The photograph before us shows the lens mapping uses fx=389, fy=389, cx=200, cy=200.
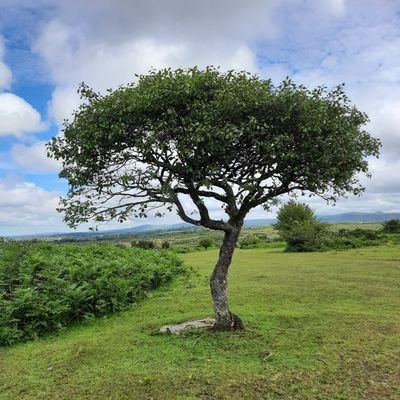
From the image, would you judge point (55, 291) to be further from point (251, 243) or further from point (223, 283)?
point (251, 243)

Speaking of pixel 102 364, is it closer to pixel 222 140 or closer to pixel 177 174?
pixel 177 174

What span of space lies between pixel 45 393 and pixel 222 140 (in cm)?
487

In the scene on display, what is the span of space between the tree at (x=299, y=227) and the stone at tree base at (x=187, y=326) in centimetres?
3061

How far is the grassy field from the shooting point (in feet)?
19.2

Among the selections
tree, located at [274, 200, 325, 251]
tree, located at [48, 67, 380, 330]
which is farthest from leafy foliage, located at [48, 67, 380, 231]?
tree, located at [274, 200, 325, 251]

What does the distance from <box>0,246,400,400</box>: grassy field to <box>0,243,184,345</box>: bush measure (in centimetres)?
46

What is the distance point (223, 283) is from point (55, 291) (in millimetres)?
4987

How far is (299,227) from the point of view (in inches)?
1570

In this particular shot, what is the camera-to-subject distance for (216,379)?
20.1 feet

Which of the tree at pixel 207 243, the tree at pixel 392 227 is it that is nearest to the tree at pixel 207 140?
the tree at pixel 207 243

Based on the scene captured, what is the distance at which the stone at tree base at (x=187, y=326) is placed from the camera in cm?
870

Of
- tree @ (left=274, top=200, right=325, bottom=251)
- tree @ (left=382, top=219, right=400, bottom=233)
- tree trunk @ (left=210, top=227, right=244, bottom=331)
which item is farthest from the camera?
tree @ (left=382, top=219, right=400, bottom=233)

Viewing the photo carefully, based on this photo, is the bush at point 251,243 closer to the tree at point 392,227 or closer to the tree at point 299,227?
the tree at point 299,227

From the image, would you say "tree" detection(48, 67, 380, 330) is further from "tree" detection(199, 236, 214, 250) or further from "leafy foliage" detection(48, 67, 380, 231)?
"tree" detection(199, 236, 214, 250)
